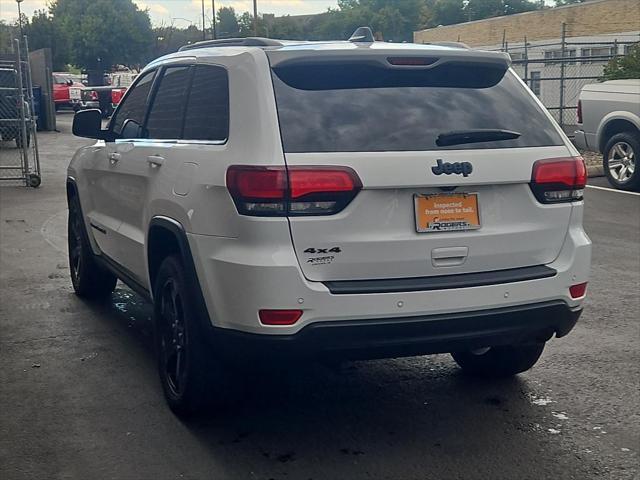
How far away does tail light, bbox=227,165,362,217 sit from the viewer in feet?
12.6

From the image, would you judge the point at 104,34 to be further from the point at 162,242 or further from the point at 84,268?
the point at 162,242

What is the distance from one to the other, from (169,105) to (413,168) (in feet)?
6.06

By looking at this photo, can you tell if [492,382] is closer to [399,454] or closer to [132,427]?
[399,454]

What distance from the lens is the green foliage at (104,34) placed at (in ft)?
289

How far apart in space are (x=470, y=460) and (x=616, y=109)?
10097 millimetres

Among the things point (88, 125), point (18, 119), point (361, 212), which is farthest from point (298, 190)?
point (18, 119)

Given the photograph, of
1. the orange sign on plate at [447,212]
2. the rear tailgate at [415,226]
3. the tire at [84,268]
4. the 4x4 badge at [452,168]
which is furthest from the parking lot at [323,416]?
the 4x4 badge at [452,168]

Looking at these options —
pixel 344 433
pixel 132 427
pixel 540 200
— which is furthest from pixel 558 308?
pixel 132 427

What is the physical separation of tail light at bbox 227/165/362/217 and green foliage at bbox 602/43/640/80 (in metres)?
15.1

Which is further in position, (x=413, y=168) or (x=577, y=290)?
(x=577, y=290)

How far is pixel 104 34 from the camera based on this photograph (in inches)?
3536

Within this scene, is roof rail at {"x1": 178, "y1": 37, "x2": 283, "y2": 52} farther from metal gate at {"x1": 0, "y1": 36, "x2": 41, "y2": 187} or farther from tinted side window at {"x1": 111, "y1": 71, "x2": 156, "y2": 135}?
metal gate at {"x1": 0, "y1": 36, "x2": 41, "y2": 187}

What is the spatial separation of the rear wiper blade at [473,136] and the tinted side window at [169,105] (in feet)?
4.95

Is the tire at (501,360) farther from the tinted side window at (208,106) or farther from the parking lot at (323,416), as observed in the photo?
the tinted side window at (208,106)
